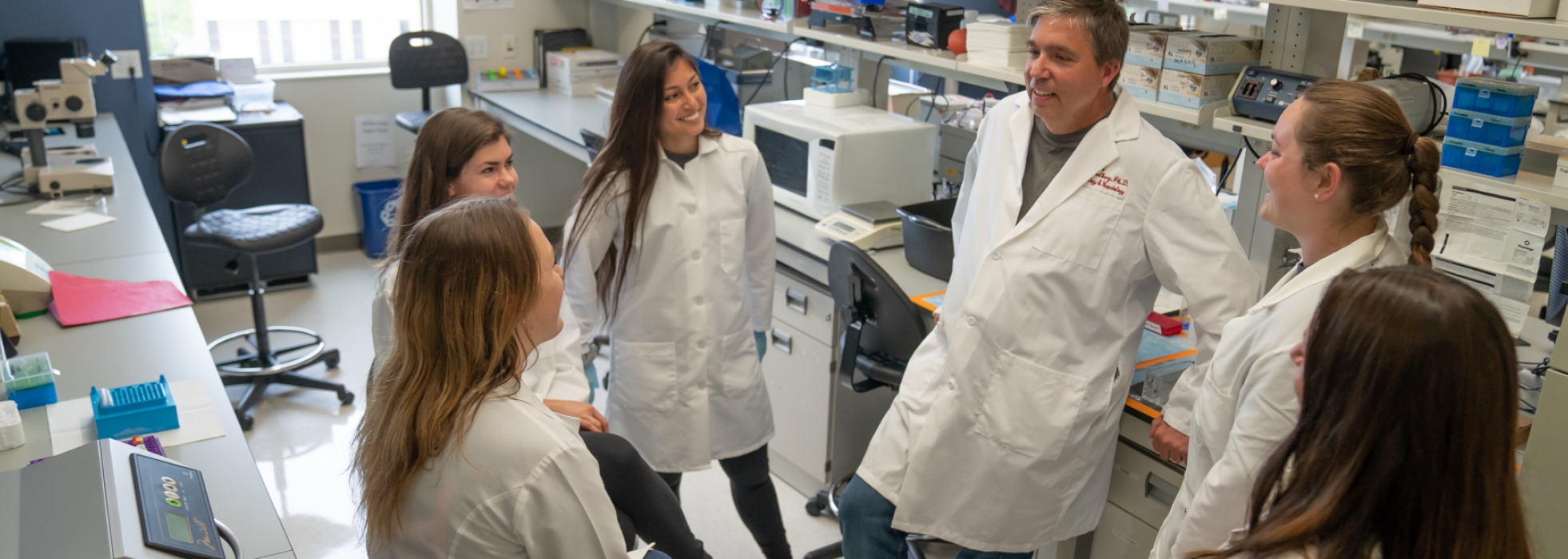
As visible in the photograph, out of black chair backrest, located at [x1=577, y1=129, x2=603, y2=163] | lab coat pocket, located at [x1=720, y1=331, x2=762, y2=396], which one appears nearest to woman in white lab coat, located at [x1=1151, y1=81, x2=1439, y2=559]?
lab coat pocket, located at [x1=720, y1=331, x2=762, y2=396]

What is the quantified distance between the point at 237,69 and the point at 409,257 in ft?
13.0

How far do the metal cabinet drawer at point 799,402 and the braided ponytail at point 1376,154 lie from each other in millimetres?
1486

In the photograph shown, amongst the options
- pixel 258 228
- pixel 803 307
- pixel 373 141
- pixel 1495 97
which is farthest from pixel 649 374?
pixel 373 141

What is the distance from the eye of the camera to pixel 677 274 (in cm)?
214

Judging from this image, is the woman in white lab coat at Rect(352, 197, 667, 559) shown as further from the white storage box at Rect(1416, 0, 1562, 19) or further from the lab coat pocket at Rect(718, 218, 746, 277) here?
the white storage box at Rect(1416, 0, 1562, 19)

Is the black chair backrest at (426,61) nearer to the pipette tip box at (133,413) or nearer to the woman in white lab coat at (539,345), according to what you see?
the woman in white lab coat at (539,345)

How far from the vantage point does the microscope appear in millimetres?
3057

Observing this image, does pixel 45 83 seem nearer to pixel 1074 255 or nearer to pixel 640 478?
pixel 640 478

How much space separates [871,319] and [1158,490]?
72cm

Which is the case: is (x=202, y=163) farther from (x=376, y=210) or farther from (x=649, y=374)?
(x=649, y=374)

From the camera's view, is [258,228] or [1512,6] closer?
[1512,6]

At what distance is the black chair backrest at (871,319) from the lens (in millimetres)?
2180

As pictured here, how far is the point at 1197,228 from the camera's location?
65.9 inches

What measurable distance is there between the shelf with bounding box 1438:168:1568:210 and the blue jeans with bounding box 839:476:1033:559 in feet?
3.26
